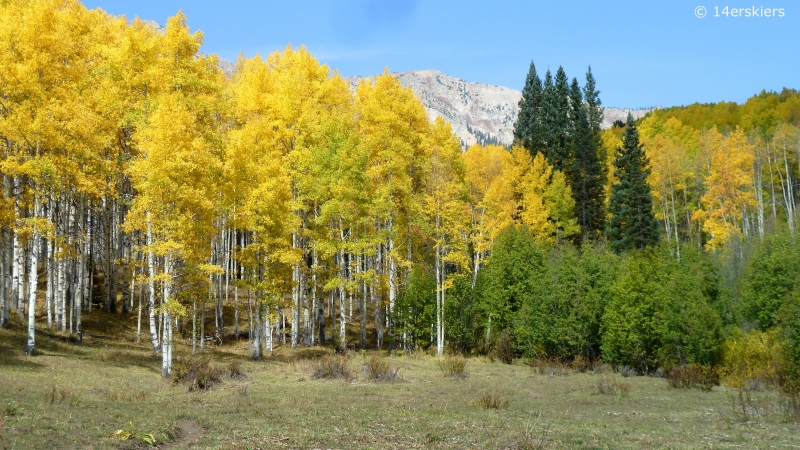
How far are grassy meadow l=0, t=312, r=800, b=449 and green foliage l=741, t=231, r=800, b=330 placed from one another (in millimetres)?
8103

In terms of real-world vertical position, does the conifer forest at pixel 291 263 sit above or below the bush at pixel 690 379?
above

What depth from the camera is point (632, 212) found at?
5203cm

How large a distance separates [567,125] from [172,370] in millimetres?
53253

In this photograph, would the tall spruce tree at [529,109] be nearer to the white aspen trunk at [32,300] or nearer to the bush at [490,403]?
the bush at [490,403]

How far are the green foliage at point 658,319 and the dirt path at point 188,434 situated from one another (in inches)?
919

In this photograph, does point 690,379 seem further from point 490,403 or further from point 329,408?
point 329,408

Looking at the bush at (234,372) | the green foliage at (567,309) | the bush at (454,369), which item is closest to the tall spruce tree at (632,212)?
the green foliage at (567,309)

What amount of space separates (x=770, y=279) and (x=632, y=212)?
70.4ft

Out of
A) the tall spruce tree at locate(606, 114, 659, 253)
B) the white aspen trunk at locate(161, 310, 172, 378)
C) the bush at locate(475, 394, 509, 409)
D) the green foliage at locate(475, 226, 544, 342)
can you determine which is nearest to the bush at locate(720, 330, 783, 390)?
the green foliage at locate(475, 226, 544, 342)

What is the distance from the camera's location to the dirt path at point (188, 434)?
38.9ft

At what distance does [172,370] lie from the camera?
874 inches

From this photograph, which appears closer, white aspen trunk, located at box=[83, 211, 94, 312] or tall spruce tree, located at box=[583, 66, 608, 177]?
white aspen trunk, located at box=[83, 211, 94, 312]

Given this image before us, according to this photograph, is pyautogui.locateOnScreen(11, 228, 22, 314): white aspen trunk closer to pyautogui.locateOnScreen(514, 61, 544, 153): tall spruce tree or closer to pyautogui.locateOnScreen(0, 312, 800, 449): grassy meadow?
pyautogui.locateOnScreen(0, 312, 800, 449): grassy meadow

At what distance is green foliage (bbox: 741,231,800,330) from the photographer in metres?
30.1
